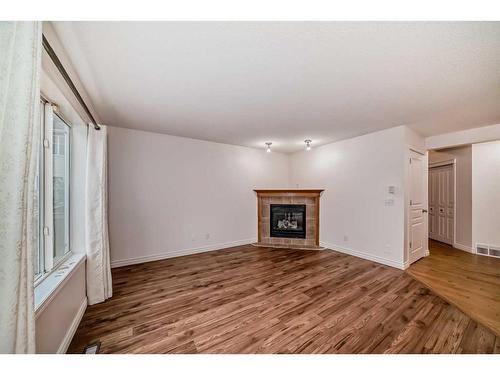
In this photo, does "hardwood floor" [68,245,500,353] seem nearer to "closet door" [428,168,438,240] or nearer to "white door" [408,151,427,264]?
"white door" [408,151,427,264]

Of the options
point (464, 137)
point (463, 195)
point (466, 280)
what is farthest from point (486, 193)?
point (466, 280)

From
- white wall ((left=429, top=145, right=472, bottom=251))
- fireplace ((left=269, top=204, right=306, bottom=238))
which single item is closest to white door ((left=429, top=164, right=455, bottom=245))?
white wall ((left=429, top=145, right=472, bottom=251))

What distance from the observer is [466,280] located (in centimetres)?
276

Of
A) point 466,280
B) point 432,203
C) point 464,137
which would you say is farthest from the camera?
point 432,203

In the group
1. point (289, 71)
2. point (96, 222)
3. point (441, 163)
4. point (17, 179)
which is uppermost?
point (289, 71)

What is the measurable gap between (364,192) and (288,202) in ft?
5.53

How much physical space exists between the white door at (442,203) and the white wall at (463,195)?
4.8 inches

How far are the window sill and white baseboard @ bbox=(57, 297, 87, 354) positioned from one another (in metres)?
0.46

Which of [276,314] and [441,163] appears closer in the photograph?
[276,314]

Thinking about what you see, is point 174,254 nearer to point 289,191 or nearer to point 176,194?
point 176,194

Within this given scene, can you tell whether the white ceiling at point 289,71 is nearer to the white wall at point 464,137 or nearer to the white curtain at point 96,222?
the white wall at point 464,137

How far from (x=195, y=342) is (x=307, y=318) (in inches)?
43.2

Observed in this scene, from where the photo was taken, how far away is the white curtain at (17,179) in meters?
0.77
